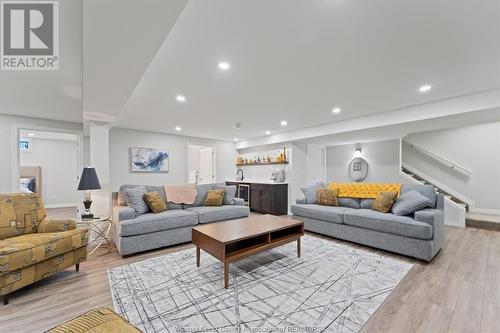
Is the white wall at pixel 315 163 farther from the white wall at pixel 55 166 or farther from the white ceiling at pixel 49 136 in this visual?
the white wall at pixel 55 166

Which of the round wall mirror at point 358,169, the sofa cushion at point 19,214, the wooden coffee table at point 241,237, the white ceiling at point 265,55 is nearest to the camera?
the white ceiling at point 265,55

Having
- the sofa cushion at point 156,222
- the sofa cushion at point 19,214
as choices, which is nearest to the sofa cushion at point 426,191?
the sofa cushion at point 156,222

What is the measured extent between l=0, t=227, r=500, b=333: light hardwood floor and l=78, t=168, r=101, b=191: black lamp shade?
1044 millimetres

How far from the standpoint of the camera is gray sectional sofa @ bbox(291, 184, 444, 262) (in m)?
2.77

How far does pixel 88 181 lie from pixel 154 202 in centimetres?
98

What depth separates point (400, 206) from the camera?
328 cm

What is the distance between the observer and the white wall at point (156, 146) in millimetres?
5598

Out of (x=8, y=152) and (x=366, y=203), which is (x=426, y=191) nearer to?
(x=366, y=203)

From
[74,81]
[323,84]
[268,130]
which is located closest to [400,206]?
[323,84]

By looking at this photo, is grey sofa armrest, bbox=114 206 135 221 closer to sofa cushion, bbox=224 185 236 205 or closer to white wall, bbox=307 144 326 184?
sofa cushion, bbox=224 185 236 205

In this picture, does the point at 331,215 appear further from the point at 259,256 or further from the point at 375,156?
the point at 375,156

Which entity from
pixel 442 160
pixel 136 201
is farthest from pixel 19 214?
pixel 442 160

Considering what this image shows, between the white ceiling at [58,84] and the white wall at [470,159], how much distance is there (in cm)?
766

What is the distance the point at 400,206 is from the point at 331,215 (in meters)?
1.04
